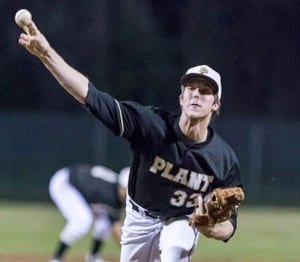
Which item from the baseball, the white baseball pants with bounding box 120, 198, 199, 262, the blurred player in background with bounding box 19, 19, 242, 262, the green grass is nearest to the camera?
the baseball

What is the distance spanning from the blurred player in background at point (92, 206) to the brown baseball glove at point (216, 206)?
453 centimetres

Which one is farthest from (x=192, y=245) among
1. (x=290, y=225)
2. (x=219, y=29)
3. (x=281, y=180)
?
(x=219, y=29)

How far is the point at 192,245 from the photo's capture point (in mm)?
6176

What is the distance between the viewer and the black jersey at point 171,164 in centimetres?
602

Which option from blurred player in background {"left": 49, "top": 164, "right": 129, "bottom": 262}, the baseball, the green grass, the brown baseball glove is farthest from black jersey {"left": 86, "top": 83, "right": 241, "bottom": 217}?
the green grass

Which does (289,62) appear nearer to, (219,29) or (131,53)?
(219,29)

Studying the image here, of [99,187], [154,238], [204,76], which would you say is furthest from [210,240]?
[204,76]

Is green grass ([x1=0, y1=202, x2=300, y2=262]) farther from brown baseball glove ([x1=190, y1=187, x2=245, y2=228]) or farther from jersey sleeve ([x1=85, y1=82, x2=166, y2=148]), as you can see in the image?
brown baseball glove ([x1=190, y1=187, x2=245, y2=228])

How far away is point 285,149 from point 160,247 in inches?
602

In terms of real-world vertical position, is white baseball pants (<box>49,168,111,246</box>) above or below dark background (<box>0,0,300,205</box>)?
below

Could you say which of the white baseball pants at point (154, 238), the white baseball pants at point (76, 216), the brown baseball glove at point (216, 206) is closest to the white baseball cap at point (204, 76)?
the brown baseball glove at point (216, 206)

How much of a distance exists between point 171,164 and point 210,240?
7.59m

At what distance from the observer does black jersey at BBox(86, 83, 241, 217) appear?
237 inches

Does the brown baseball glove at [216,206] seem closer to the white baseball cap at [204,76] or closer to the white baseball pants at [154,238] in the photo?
the white baseball pants at [154,238]
